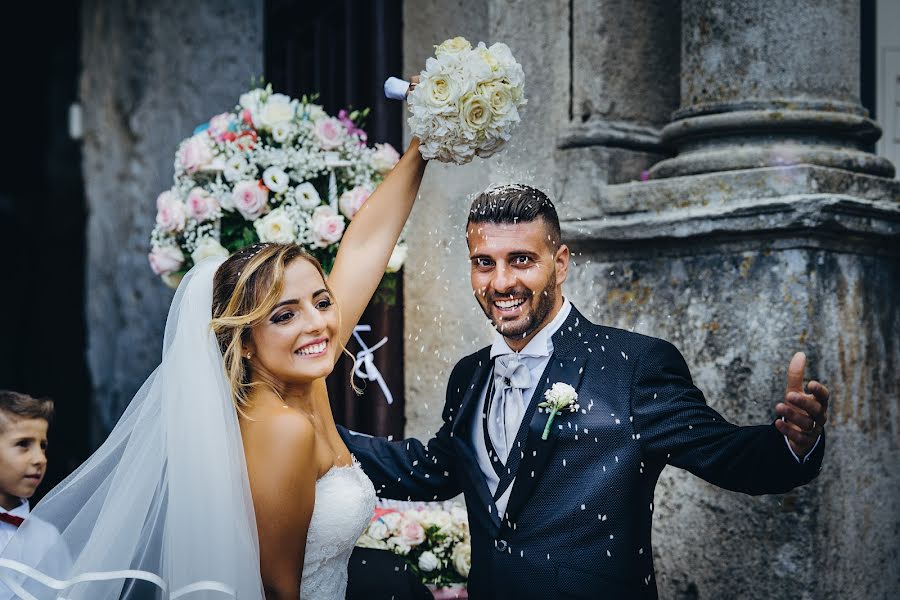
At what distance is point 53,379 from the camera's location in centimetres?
931

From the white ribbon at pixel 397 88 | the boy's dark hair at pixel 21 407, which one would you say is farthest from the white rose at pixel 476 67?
the boy's dark hair at pixel 21 407

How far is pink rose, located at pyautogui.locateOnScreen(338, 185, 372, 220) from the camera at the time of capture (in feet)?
12.6

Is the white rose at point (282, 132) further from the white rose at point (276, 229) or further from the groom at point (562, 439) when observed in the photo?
the groom at point (562, 439)

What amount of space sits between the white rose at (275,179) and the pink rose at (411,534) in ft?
4.55

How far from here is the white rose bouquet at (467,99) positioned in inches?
109

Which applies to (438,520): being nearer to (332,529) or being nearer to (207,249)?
(332,529)

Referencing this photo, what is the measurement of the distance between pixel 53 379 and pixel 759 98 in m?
7.80

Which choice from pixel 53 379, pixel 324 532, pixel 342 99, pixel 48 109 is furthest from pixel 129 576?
pixel 48 109

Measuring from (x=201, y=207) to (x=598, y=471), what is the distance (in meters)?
1.97

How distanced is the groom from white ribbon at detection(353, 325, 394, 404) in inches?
55.2

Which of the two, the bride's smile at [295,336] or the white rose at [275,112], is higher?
the white rose at [275,112]

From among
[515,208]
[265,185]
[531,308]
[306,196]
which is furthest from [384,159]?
[531,308]

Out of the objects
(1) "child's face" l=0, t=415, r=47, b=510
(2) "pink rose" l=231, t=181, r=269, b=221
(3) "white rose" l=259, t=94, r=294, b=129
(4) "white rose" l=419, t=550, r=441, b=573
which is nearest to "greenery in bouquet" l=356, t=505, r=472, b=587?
(4) "white rose" l=419, t=550, r=441, b=573

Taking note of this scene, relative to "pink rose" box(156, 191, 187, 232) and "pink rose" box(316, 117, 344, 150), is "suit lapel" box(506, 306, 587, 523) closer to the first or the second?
"pink rose" box(316, 117, 344, 150)
